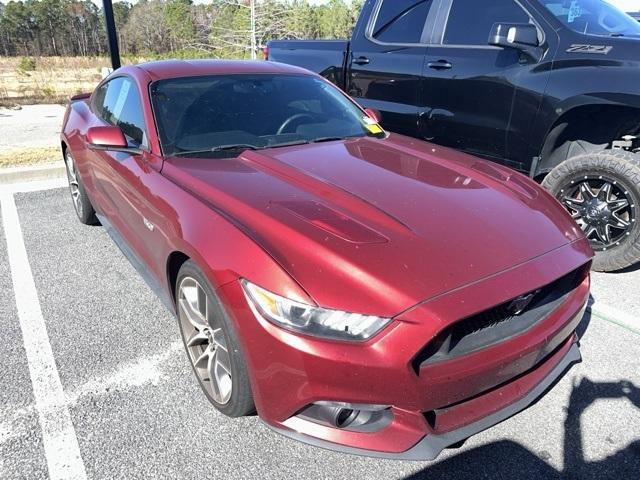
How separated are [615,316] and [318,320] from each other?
2.43m

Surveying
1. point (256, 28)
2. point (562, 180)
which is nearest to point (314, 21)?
point (256, 28)

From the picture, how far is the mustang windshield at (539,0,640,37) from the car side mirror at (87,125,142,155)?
10.9 ft

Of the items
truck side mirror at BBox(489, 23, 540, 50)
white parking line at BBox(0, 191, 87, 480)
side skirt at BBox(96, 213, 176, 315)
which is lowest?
white parking line at BBox(0, 191, 87, 480)

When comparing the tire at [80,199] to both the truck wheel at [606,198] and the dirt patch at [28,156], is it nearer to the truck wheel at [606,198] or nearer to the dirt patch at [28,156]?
the dirt patch at [28,156]

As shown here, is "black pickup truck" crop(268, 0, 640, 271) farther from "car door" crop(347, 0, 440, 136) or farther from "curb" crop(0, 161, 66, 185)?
"curb" crop(0, 161, 66, 185)

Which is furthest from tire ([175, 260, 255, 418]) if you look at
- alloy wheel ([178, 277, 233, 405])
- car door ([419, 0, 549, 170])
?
car door ([419, 0, 549, 170])

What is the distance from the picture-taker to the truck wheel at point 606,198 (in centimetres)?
339

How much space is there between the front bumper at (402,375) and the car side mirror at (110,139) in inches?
58.0

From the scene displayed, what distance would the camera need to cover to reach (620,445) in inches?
83.6

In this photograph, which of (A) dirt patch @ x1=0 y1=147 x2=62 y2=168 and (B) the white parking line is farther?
(A) dirt patch @ x1=0 y1=147 x2=62 y2=168

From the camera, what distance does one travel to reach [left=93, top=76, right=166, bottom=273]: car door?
2654 mm

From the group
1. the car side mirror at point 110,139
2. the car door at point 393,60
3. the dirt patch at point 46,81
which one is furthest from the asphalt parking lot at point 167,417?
the dirt patch at point 46,81

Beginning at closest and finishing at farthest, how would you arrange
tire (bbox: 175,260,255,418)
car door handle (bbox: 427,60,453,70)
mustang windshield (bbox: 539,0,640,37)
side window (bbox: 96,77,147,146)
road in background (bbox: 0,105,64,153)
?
tire (bbox: 175,260,255,418)
side window (bbox: 96,77,147,146)
mustang windshield (bbox: 539,0,640,37)
car door handle (bbox: 427,60,453,70)
road in background (bbox: 0,105,64,153)

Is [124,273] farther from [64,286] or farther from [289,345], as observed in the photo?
[289,345]
